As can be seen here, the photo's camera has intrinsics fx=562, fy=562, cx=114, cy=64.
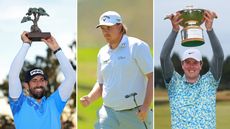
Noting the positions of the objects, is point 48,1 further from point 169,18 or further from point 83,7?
point 169,18

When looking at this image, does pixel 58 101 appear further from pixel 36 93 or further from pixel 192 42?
pixel 192 42

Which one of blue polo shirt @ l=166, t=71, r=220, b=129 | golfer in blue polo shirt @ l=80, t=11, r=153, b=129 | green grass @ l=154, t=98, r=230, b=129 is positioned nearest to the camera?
blue polo shirt @ l=166, t=71, r=220, b=129

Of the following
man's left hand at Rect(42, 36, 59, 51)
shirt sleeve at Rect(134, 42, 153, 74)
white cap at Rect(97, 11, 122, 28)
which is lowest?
shirt sleeve at Rect(134, 42, 153, 74)

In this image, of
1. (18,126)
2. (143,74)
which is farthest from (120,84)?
(18,126)

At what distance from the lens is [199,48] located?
5125 mm

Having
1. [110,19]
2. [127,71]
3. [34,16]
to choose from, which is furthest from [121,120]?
[34,16]

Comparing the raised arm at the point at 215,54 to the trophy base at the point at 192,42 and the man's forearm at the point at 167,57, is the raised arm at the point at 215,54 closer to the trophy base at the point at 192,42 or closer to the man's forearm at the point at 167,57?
the trophy base at the point at 192,42

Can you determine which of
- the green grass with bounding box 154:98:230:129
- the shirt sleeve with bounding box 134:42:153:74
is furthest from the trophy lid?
the green grass with bounding box 154:98:230:129

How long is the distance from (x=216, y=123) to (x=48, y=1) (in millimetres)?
1985

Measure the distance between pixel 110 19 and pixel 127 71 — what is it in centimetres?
50

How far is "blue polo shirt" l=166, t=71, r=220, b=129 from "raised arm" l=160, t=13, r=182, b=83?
58 millimetres

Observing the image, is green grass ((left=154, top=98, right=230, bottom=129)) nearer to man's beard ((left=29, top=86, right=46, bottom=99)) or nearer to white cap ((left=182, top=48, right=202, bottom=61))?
white cap ((left=182, top=48, right=202, bottom=61))

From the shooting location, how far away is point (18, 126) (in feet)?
17.0

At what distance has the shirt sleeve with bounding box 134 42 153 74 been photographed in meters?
5.03
